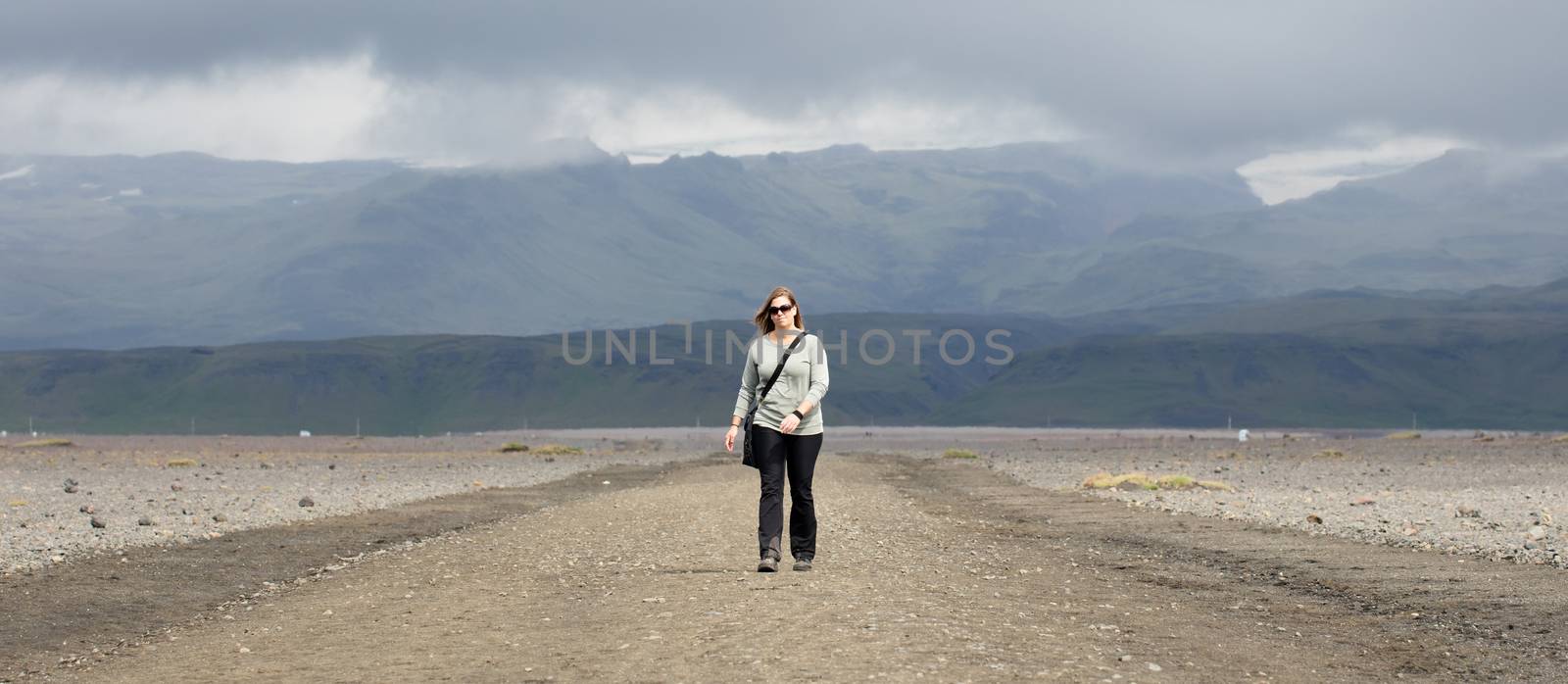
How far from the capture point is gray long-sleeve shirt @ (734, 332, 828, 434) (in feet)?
41.8

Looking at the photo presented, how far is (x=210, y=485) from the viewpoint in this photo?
118ft

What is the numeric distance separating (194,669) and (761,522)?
4624 millimetres

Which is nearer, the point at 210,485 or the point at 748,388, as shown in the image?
the point at 748,388

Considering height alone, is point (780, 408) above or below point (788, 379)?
below

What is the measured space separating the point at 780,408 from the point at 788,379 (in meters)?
0.23

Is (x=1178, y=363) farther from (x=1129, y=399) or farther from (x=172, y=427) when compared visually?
(x=172, y=427)

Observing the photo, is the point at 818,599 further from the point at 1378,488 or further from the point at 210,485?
the point at 210,485

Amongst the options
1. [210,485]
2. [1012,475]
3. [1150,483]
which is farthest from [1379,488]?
[210,485]

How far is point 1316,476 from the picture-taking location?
39.3 meters

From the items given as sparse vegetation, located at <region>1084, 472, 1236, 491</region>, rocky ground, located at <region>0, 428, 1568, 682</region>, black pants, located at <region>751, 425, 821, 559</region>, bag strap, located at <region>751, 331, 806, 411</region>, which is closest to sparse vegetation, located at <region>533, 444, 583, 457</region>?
sparse vegetation, located at <region>1084, 472, 1236, 491</region>

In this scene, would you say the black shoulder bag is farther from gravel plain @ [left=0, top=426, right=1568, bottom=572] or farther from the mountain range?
the mountain range

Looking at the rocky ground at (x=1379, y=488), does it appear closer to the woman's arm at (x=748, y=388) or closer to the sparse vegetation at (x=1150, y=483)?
the sparse vegetation at (x=1150, y=483)

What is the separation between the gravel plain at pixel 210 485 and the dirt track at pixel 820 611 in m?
2.20

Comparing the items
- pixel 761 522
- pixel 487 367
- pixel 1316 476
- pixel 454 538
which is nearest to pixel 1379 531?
pixel 761 522
